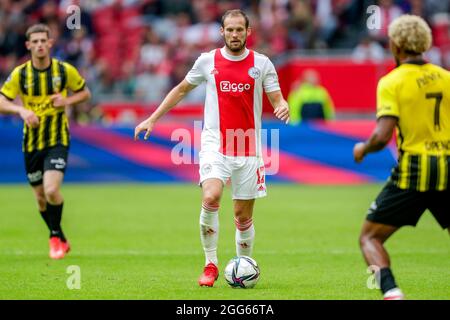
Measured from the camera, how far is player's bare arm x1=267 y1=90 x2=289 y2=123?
29.5 ft

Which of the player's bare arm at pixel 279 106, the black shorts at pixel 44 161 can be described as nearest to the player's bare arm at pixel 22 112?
the black shorts at pixel 44 161

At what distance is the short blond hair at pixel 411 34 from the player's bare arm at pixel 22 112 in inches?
198

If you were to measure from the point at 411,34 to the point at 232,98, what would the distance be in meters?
2.44

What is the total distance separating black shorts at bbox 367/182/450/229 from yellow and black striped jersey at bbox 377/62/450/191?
0.21 feet

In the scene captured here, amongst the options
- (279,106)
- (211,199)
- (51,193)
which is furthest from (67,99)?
(279,106)

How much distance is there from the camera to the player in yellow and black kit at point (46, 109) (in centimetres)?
1145

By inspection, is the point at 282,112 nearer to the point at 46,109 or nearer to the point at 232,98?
the point at 232,98

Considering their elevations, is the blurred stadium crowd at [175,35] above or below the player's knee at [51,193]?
above

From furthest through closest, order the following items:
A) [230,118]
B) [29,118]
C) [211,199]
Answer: [29,118]
[230,118]
[211,199]

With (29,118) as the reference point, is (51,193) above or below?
below

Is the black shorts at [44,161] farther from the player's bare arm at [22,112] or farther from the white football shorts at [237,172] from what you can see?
the white football shorts at [237,172]

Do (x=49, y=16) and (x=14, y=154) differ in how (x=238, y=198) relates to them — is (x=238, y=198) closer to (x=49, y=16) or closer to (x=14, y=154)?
(x=14, y=154)

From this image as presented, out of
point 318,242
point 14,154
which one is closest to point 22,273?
point 318,242

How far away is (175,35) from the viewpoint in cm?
2664
